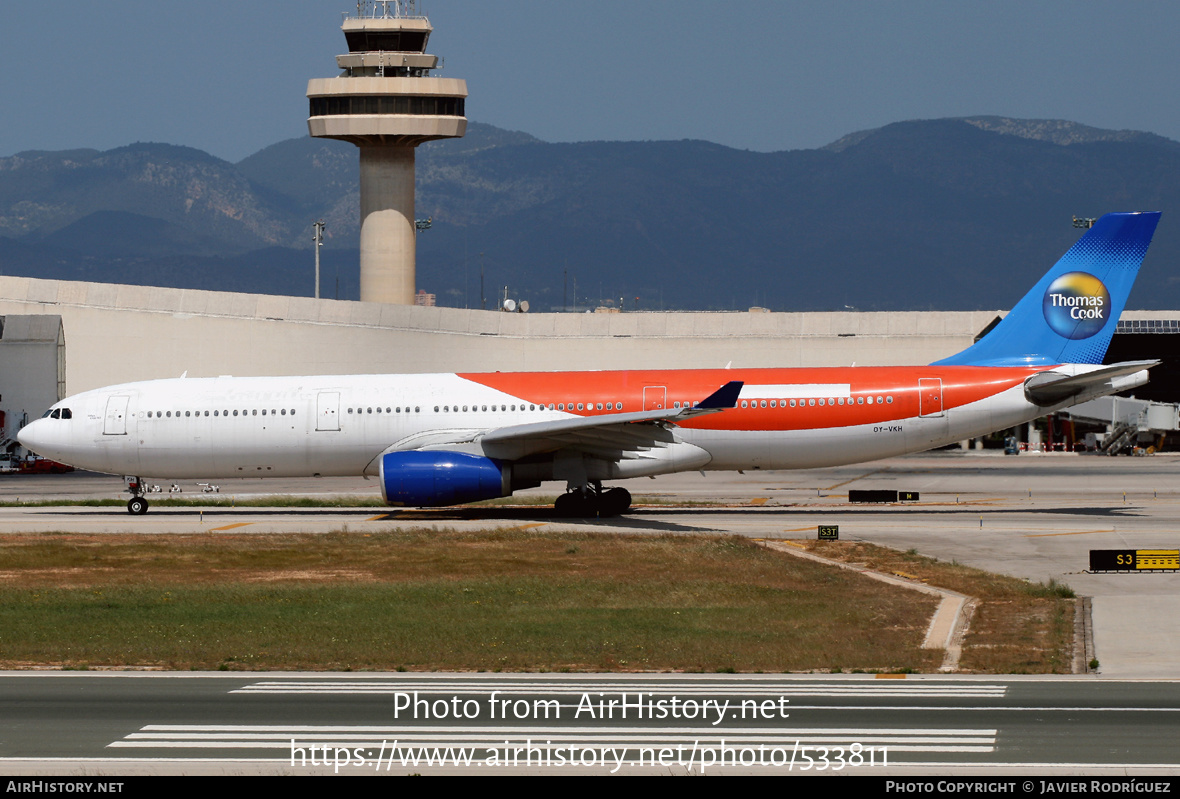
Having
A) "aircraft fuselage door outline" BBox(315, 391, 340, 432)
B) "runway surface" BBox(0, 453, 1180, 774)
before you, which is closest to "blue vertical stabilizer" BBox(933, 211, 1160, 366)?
"runway surface" BBox(0, 453, 1180, 774)

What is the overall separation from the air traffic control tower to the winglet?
59.9 metres

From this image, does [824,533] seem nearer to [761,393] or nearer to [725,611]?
[761,393]

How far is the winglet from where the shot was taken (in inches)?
1335

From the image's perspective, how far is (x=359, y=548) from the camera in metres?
31.2

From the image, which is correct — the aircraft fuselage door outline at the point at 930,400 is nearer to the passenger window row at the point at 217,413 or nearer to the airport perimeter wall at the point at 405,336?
the passenger window row at the point at 217,413

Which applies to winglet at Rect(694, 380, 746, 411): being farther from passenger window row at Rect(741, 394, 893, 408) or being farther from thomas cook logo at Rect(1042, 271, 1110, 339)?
thomas cook logo at Rect(1042, 271, 1110, 339)

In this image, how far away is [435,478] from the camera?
3509 centimetres

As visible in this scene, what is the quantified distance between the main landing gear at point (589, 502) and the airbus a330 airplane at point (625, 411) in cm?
4

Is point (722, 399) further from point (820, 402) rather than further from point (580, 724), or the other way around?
point (580, 724)

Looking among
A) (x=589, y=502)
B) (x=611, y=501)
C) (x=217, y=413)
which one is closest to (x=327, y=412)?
(x=217, y=413)

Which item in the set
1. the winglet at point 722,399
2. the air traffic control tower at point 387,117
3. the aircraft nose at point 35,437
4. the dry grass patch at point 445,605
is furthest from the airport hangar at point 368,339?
the winglet at point 722,399

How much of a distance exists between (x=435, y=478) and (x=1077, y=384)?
57.9ft

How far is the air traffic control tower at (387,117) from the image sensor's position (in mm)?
90188

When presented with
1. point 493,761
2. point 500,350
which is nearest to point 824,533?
point 493,761
